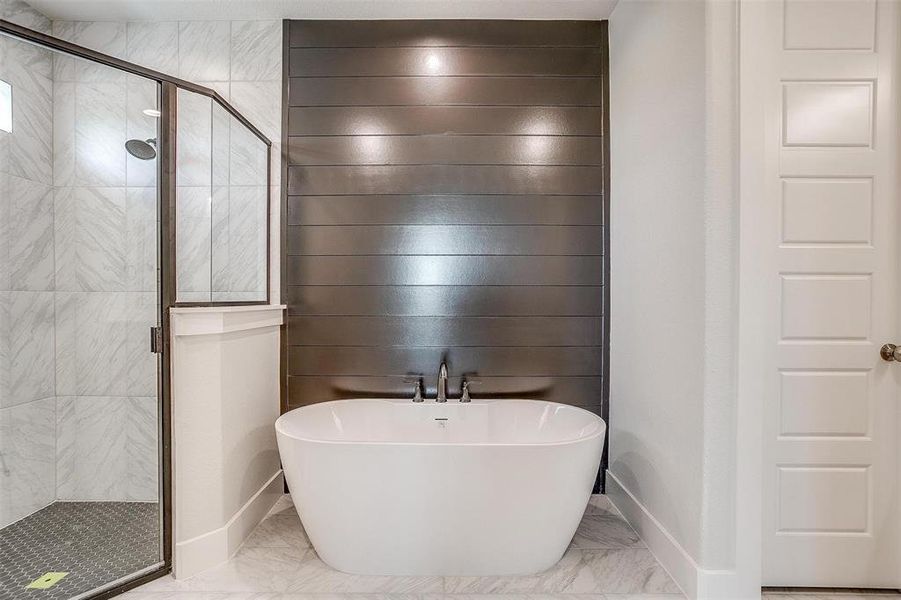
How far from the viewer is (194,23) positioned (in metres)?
2.44

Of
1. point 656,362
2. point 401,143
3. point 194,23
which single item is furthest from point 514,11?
point 656,362

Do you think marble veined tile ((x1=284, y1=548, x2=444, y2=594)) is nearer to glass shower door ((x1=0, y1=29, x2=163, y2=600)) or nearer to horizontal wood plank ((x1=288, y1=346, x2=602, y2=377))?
glass shower door ((x1=0, y1=29, x2=163, y2=600))

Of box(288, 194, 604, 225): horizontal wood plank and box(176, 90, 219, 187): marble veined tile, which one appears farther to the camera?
box(288, 194, 604, 225): horizontal wood plank

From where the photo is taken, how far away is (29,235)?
1.53 m

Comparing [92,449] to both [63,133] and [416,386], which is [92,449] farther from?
[416,386]

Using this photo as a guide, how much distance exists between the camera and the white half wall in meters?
1.75

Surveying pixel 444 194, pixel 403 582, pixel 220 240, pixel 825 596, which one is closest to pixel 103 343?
pixel 220 240

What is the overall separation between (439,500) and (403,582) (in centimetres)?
35

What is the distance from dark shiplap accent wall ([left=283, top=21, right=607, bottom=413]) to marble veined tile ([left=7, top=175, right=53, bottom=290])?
1.01 metres

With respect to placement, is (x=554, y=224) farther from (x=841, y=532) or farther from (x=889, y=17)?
(x=841, y=532)

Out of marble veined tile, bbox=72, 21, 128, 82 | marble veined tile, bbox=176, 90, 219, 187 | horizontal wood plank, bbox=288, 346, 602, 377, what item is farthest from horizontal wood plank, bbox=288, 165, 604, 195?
marble veined tile, bbox=72, 21, 128, 82

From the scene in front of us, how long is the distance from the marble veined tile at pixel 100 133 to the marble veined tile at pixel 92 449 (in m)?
0.75

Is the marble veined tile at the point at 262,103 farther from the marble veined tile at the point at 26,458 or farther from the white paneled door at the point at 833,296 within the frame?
the white paneled door at the point at 833,296

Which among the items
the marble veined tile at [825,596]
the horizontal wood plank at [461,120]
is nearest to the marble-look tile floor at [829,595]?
the marble veined tile at [825,596]
